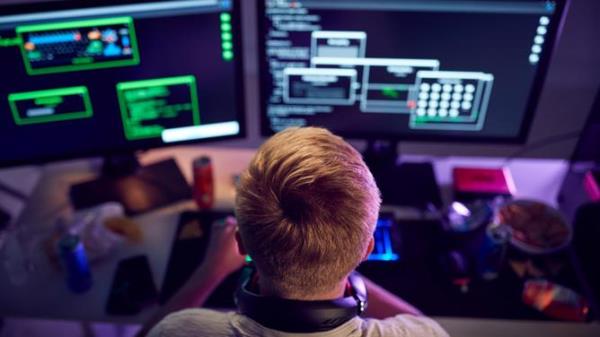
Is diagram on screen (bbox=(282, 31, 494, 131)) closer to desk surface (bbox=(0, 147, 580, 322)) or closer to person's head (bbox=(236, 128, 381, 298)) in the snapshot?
desk surface (bbox=(0, 147, 580, 322))

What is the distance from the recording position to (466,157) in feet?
6.02

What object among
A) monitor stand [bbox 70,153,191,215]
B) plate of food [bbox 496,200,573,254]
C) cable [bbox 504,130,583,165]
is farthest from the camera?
cable [bbox 504,130,583,165]

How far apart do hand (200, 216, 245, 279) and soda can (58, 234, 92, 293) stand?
0.27 metres

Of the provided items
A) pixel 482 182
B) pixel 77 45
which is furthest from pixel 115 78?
pixel 482 182

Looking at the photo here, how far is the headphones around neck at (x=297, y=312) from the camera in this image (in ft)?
2.91

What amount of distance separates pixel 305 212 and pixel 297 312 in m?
0.16

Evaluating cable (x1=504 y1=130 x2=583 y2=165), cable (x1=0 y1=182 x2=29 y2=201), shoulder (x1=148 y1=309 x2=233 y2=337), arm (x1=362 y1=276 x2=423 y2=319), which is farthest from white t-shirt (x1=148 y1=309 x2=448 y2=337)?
cable (x1=0 y1=182 x2=29 y2=201)

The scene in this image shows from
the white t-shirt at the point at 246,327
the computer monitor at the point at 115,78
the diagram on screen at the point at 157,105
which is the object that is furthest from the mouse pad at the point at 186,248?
the white t-shirt at the point at 246,327

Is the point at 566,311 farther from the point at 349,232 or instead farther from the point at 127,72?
the point at 127,72

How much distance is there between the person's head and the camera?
85cm

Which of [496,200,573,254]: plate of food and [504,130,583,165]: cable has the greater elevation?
[504,130,583,165]: cable

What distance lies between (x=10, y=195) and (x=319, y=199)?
4.55ft

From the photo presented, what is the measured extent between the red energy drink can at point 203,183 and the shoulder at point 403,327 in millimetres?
684

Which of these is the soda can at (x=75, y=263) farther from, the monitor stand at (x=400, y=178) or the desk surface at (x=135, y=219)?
the monitor stand at (x=400, y=178)
